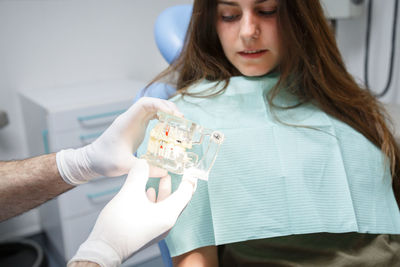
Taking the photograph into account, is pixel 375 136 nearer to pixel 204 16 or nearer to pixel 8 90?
pixel 204 16

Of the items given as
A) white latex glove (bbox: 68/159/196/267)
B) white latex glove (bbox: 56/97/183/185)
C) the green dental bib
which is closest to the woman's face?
the green dental bib

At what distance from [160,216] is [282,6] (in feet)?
2.03

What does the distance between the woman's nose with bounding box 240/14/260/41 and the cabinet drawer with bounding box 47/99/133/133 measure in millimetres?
847

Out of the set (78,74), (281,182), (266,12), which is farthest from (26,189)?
(78,74)

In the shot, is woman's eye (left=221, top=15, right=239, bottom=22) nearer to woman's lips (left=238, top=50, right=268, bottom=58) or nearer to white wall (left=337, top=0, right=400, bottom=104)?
woman's lips (left=238, top=50, right=268, bottom=58)

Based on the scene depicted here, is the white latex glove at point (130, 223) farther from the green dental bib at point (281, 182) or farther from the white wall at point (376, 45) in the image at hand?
the white wall at point (376, 45)

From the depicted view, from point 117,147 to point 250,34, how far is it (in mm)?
434

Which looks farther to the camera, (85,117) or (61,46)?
(61,46)

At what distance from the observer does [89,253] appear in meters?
0.59

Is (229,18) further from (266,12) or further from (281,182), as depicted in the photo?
(281,182)

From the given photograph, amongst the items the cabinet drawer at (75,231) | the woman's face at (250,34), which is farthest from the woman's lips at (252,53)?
the cabinet drawer at (75,231)

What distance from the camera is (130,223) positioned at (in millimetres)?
633

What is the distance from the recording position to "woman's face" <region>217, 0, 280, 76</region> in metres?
0.96

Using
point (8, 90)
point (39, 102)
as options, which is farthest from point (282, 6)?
point (8, 90)
